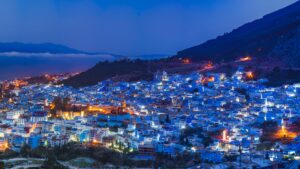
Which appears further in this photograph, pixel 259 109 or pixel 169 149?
pixel 259 109

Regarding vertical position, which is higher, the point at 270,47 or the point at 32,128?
the point at 270,47

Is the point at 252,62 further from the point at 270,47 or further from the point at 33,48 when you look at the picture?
the point at 33,48

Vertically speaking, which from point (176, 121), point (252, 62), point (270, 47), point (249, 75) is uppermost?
point (270, 47)

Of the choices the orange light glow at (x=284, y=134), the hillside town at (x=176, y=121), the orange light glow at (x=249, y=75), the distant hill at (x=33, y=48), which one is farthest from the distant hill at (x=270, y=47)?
the distant hill at (x=33, y=48)

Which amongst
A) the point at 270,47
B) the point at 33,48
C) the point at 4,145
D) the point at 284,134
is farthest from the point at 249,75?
the point at 33,48

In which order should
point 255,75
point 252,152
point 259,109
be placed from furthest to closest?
point 255,75 < point 259,109 < point 252,152

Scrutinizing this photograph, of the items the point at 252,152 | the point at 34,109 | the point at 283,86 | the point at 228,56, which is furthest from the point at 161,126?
the point at 228,56

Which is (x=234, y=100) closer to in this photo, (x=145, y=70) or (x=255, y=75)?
(x=255, y=75)

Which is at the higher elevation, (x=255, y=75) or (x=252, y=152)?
(x=255, y=75)

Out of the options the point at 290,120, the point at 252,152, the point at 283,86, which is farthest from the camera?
the point at 283,86
